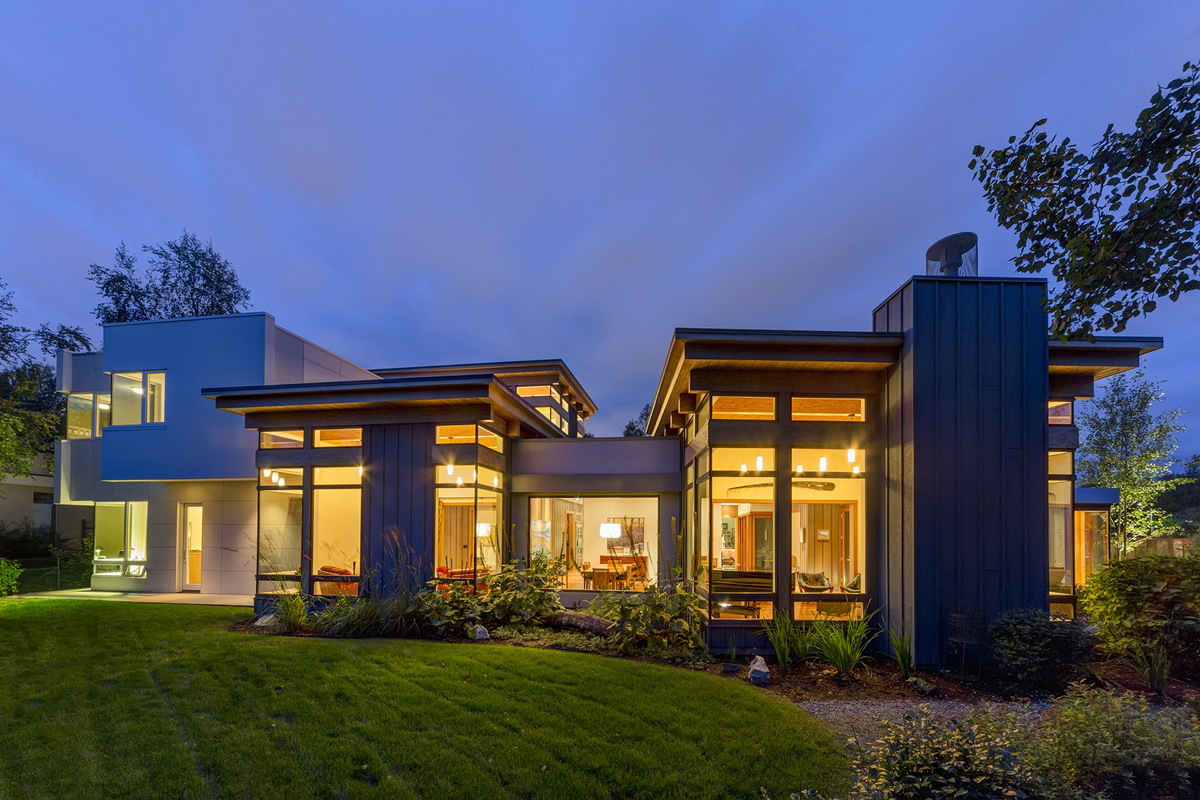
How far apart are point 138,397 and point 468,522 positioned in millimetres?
9276

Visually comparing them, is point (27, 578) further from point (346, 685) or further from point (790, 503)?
point (790, 503)

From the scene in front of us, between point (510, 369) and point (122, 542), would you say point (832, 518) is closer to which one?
point (510, 369)

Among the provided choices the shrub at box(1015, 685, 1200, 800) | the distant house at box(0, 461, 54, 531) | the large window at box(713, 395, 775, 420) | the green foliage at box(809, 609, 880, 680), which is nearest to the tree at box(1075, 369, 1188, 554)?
the large window at box(713, 395, 775, 420)

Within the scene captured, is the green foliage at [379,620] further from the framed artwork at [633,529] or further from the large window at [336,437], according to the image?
the framed artwork at [633,529]

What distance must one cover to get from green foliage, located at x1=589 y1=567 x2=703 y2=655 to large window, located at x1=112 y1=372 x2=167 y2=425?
12108mm

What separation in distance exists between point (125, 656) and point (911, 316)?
10.2 meters

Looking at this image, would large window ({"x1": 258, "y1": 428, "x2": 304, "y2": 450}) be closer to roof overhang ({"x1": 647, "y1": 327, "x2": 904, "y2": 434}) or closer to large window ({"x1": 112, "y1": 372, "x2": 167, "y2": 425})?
large window ({"x1": 112, "y1": 372, "x2": 167, "y2": 425})

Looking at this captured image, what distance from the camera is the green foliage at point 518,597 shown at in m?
8.47

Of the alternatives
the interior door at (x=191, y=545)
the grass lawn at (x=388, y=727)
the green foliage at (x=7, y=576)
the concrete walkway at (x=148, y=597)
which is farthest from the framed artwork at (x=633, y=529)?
the green foliage at (x=7, y=576)

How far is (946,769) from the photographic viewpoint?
2.71 meters

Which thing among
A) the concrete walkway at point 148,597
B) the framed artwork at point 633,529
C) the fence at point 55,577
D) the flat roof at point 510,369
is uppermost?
the flat roof at point 510,369

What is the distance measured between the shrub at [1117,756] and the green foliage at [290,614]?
28.4 feet

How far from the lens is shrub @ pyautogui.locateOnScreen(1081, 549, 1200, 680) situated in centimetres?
579

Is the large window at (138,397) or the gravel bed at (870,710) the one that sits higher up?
the large window at (138,397)
